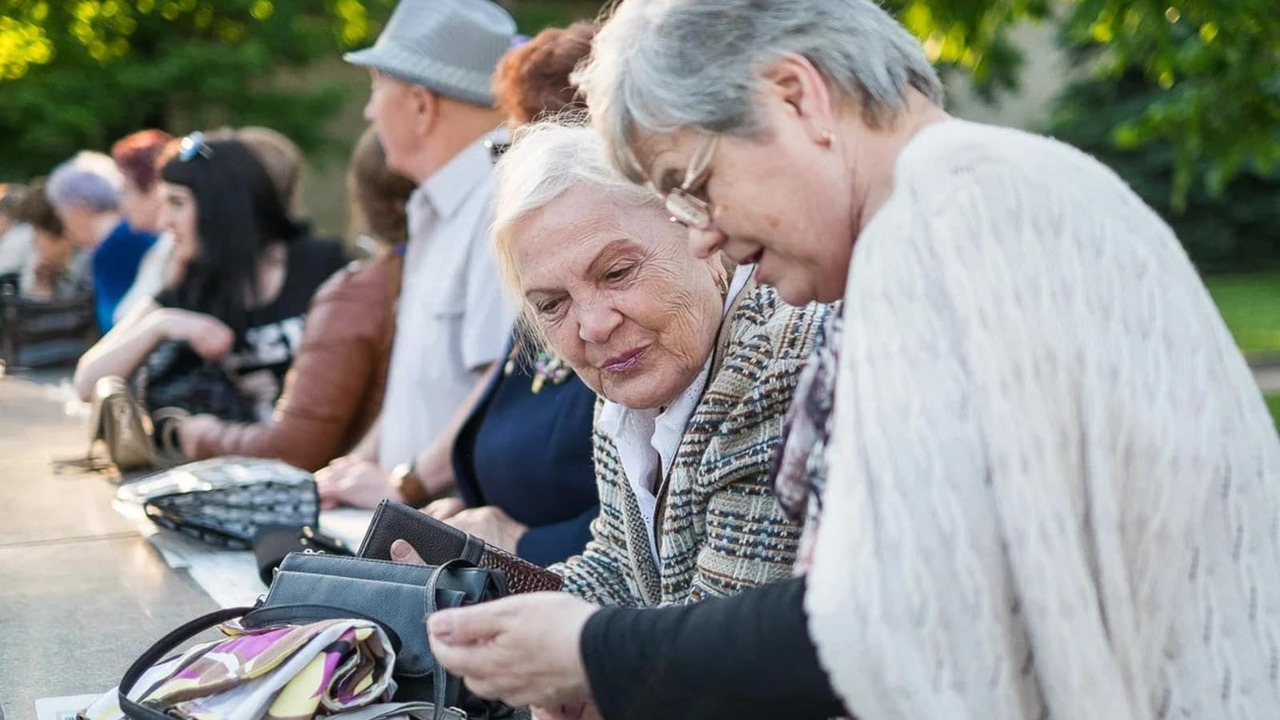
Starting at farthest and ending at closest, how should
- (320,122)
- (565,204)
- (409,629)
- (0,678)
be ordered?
(320,122) → (0,678) → (565,204) → (409,629)

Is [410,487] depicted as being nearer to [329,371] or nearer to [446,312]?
[446,312]

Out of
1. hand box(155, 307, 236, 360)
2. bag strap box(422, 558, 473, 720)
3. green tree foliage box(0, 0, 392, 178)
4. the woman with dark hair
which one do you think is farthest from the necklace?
green tree foliage box(0, 0, 392, 178)

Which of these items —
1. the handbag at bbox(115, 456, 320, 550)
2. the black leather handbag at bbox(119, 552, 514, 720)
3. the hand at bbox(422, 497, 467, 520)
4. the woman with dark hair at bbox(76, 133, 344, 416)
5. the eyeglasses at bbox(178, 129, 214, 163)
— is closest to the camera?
the black leather handbag at bbox(119, 552, 514, 720)

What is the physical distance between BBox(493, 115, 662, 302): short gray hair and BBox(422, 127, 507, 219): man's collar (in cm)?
193

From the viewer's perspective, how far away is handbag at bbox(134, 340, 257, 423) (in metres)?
5.20

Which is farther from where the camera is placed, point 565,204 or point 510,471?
point 510,471

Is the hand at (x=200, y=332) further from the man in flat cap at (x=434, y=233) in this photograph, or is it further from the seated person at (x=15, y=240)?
the seated person at (x=15, y=240)

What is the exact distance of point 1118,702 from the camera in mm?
1518

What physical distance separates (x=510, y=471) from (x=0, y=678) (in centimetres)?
105

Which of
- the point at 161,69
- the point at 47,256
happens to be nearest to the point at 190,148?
the point at 47,256

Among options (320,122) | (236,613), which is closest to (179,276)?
(236,613)

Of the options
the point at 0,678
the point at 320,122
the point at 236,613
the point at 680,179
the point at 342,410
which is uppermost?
the point at 680,179

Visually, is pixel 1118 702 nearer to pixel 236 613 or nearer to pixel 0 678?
pixel 236 613

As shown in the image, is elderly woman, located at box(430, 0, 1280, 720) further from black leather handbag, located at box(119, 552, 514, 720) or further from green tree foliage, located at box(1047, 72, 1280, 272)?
green tree foliage, located at box(1047, 72, 1280, 272)
